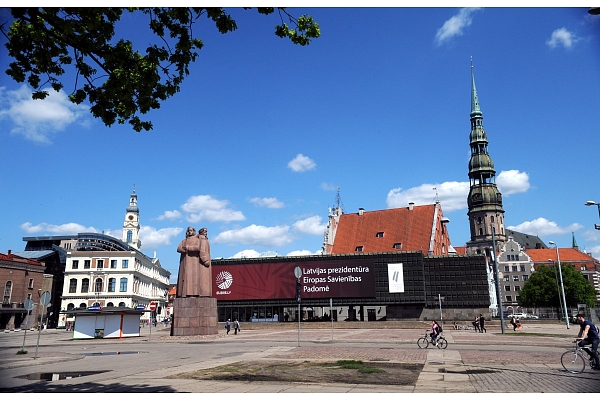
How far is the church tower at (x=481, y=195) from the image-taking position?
132 m

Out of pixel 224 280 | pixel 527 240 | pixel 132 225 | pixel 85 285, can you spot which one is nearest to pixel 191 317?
pixel 224 280

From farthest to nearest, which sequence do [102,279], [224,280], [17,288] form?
1. [102,279]
2. [17,288]
3. [224,280]

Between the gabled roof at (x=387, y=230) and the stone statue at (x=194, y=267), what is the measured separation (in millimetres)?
41230

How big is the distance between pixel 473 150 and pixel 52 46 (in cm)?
13811

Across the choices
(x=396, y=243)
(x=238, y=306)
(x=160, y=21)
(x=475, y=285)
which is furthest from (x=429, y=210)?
(x=160, y=21)

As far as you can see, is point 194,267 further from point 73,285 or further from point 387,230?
point 73,285

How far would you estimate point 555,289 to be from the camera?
276ft

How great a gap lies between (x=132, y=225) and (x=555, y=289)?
108119 mm

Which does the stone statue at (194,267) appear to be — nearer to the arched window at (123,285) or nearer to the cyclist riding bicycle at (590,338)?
the cyclist riding bicycle at (590,338)

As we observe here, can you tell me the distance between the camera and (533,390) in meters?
9.52

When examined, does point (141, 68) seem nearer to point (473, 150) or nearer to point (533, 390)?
point (533, 390)

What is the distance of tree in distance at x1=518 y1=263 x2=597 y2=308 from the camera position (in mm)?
83000

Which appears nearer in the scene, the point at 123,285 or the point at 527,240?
the point at 123,285

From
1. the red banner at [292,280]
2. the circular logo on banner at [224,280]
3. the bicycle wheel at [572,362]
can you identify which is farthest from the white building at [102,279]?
the bicycle wheel at [572,362]
